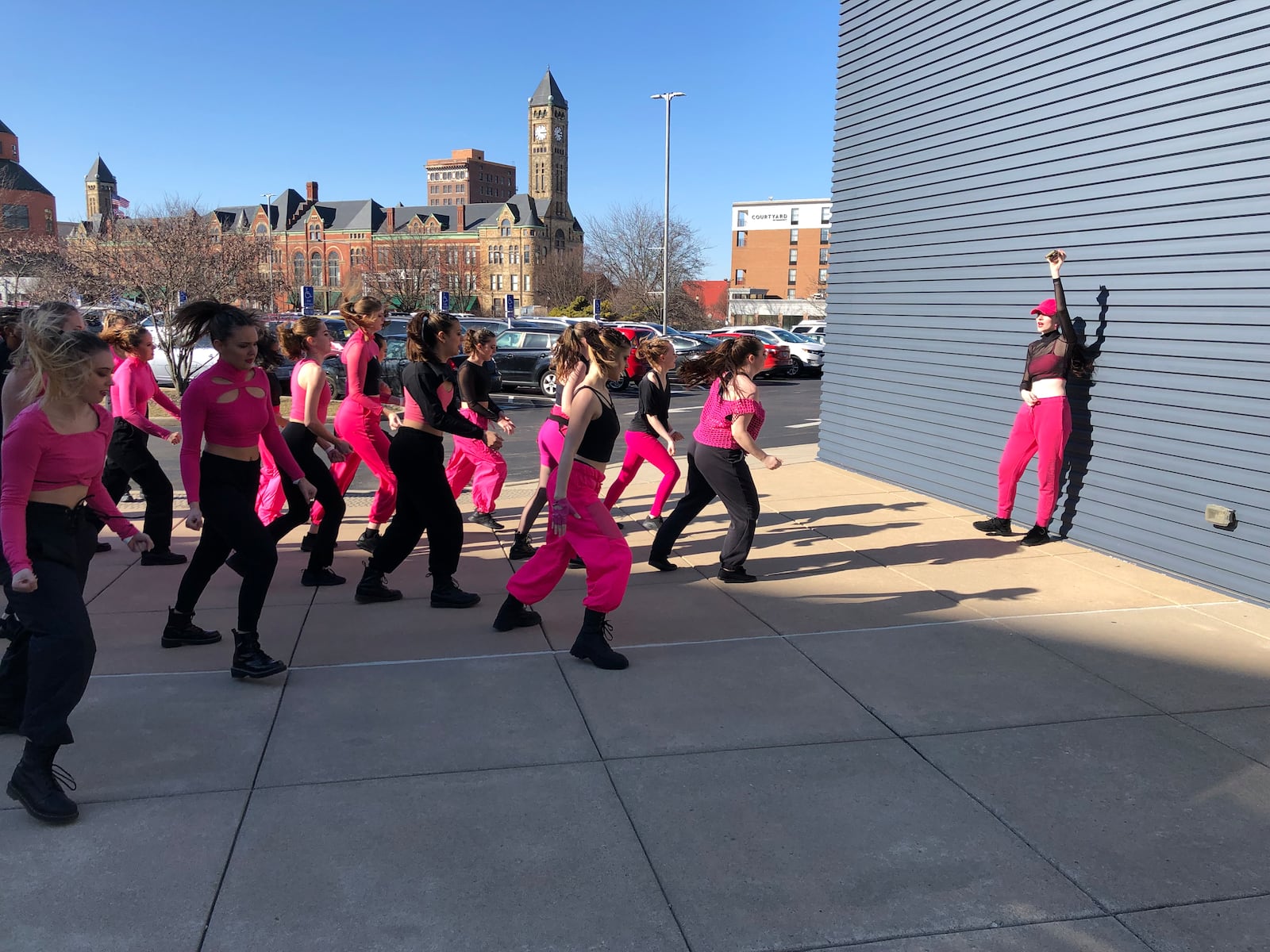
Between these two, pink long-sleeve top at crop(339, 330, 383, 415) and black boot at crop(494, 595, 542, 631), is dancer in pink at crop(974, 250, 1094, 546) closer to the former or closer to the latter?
black boot at crop(494, 595, 542, 631)

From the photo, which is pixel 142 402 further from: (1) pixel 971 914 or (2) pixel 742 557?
(1) pixel 971 914

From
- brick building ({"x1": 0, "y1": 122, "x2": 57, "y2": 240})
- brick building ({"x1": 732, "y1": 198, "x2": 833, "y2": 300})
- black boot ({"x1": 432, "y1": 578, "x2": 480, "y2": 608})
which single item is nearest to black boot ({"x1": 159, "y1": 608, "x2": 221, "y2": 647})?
black boot ({"x1": 432, "y1": 578, "x2": 480, "y2": 608})

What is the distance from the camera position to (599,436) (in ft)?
16.2

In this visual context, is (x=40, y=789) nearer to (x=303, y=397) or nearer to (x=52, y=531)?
(x=52, y=531)

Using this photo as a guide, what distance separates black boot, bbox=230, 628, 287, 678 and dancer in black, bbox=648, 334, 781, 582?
297cm

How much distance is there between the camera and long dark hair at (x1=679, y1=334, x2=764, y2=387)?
20.7 ft

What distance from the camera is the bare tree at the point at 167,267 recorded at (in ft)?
61.2

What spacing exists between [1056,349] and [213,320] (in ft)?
18.7

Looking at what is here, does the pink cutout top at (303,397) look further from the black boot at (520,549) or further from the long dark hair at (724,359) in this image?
the long dark hair at (724,359)

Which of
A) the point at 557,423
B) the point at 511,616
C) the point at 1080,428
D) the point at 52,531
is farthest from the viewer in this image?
the point at 1080,428

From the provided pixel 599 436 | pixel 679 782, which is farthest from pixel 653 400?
pixel 679 782

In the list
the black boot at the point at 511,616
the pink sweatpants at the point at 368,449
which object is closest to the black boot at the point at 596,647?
the black boot at the point at 511,616

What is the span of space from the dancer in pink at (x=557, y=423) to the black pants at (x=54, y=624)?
2563mm

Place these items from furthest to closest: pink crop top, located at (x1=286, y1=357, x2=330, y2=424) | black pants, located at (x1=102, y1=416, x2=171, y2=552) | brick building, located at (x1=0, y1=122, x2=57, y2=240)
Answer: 1. brick building, located at (x1=0, y1=122, x2=57, y2=240)
2. black pants, located at (x1=102, y1=416, x2=171, y2=552)
3. pink crop top, located at (x1=286, y1=357, x2=330, y2=424)
